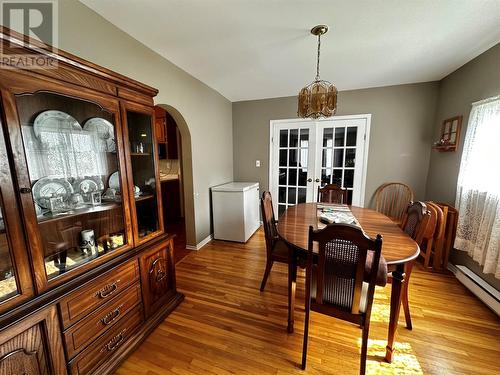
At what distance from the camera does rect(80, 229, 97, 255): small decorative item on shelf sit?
1348 millimetres

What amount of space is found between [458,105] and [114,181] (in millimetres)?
3795

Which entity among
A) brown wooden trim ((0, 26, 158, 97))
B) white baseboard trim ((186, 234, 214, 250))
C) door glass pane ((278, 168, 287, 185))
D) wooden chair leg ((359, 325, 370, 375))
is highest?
brown wooden trim ((0, 26, 158, 97))

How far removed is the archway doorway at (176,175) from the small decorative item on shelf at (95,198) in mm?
1396

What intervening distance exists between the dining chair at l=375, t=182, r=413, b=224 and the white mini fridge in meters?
2.12

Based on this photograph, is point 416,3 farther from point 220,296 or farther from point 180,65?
point 220,296

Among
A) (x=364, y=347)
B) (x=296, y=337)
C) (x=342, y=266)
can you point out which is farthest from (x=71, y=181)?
(x=364, y=347)

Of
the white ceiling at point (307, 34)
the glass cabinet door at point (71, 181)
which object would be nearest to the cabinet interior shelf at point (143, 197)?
the glass cabinet door at point (71, 181)

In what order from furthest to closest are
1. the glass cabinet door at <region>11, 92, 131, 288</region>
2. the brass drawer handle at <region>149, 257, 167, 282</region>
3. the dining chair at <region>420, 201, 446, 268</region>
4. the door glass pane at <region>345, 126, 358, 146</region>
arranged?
the door glass pane at <region>345, 126, 358, 146</region>
the dining chair at <region>420, 201, 446, 268</region>
the brass drawer handle at <region>149, 257, 167, 282</region>
the glass cabinet door at <region>11, 92, 131, 288</region>

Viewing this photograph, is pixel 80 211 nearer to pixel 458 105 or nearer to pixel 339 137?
pixel 339 137

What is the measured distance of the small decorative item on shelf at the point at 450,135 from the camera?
2.47 metres

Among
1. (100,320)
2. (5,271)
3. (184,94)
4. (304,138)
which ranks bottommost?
(100,320)

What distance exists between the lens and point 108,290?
1.31m

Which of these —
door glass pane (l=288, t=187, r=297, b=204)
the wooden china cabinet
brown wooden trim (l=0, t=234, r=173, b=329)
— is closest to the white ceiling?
the wooden china cabinet

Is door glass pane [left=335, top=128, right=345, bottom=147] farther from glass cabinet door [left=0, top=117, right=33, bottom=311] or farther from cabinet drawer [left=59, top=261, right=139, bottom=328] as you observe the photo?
glass cabinet door [left=0, top=117, right=33, bottom=311]
